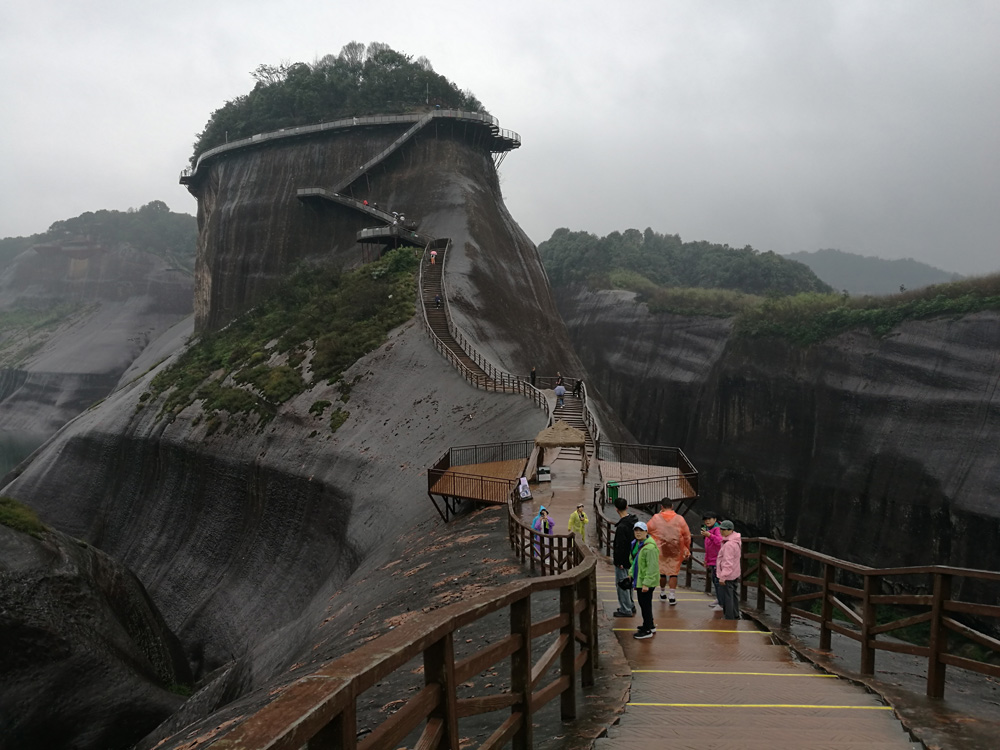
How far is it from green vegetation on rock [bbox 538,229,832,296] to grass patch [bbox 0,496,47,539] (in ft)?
211

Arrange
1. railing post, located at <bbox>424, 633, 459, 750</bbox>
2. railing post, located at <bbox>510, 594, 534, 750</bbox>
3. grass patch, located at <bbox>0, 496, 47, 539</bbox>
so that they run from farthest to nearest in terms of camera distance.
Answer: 1. grass patch, located at <bbox>0, 496, 47, 539</bbox>
2. railing post, located at <bbox>510, 594, 534, 750</bbox>
3. railing post, located at <bbox>424, 633, 459, 750</bbox>

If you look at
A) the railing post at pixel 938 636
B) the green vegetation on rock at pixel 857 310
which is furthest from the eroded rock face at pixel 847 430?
the railing post at pixel 938 636

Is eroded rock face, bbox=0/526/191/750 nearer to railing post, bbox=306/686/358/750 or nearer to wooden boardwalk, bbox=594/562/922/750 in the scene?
wooden boardwalk, bbox=594/562/922/750

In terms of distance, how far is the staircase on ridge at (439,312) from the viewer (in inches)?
1321

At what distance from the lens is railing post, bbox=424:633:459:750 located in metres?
3.49

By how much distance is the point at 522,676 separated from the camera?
455 cm

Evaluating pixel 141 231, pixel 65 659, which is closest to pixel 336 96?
pixel 65 659

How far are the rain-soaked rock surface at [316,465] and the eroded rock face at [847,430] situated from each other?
41.0 feet

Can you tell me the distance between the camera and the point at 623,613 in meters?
9.53

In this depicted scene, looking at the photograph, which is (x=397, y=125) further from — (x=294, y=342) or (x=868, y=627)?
(x=868, y=627)

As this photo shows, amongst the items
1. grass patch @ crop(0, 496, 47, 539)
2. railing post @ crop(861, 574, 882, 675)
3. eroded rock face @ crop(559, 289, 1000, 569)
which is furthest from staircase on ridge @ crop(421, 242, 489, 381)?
railing post @ crop(861, 574, 882, 675)

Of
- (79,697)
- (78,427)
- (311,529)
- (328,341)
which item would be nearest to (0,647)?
(79,697)

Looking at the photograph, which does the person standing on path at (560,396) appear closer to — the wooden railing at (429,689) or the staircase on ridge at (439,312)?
the staircase on ridge at (439,312)

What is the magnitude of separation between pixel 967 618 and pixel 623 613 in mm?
31250
